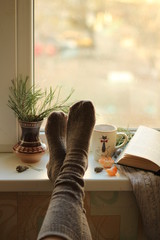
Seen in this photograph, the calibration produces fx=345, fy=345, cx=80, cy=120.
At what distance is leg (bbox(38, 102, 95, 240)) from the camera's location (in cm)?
88

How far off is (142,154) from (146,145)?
6 cm

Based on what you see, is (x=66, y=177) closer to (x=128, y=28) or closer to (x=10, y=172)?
(x=10, y=172)

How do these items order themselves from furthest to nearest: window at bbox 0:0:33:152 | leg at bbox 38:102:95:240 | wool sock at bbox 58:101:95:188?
1. window at bbox 0:0:33:152
2. wool sock at bbox 58:101:95:188
3. leg at bbox 38:102:95:240

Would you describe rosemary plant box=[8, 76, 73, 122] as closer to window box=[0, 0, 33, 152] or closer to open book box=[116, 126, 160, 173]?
window box=[0, 0, 33, 152]

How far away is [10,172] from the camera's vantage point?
47.5 inches

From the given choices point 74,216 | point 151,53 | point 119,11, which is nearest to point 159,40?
point 151,53

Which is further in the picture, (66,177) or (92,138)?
(92,138)

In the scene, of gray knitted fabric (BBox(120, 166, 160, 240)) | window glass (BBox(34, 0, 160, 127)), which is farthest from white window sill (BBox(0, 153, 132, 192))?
window glass (BBox(34, 0, 160, 127))

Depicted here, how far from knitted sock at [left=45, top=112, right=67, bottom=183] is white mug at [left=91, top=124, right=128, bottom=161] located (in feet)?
0.41

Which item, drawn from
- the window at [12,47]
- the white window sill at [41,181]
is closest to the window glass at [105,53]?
the window at [12,47]

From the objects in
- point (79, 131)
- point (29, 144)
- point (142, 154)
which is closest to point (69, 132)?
point (79, 131)

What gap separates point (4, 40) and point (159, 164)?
0.70 m

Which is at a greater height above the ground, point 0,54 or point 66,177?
point 0,54

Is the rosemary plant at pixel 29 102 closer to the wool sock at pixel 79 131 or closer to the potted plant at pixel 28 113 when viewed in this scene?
the potted plant at pixel 28 113
